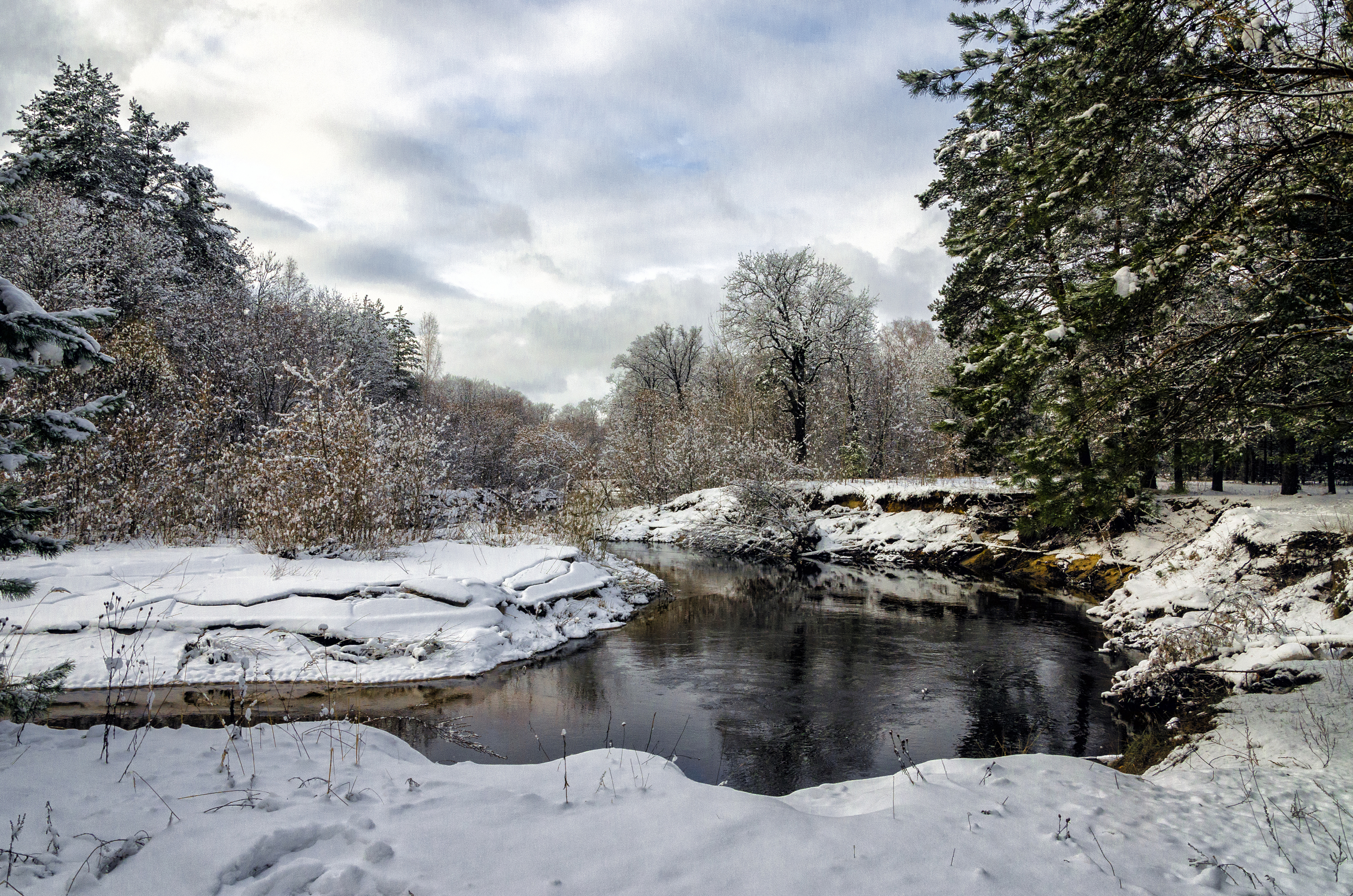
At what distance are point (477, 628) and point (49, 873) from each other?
280 inches

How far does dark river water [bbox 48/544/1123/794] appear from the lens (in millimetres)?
6395

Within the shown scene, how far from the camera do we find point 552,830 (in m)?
3.44

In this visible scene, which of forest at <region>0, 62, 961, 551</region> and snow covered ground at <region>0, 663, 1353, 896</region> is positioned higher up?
forest at <region>0, 62, 961, 551</region>

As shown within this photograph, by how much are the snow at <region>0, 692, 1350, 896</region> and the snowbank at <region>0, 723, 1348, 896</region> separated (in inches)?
0.5

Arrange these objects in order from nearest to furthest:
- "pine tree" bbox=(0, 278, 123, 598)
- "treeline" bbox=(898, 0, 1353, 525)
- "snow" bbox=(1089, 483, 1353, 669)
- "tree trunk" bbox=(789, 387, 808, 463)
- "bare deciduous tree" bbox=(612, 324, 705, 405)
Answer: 1. "pine tree" bbox=(0, 278, 123, 598)
2. "treeline" bbox=(898, 0, 1353, 525)
3. "snow" bbox=(1089, 483, 1353, 669)
4. "tree trunk" bbox=(789, 387, 808, 463)
5. "bare deciduous tree" bbox=(612, 324, 705, 405)

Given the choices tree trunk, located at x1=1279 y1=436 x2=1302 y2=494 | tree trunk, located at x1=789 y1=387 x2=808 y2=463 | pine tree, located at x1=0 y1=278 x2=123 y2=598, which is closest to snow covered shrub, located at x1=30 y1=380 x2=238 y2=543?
pine tree, located at x1=0 y1=278 x2=123 y2=598

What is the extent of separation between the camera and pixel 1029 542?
18.0m

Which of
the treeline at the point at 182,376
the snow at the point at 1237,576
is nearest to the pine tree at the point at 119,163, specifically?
the treeline at the point at 182,376

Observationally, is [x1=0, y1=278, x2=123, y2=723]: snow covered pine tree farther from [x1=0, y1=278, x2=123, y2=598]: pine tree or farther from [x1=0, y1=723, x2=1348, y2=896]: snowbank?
[x1=0, y1=723, x2=1348, y2=896]: snowbank

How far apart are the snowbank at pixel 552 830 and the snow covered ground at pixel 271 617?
11.6 ft

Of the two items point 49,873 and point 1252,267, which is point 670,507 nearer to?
point 1252,267

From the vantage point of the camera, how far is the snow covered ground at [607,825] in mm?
2926

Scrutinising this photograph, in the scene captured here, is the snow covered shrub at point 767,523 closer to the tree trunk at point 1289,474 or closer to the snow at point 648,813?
the tree trunk at point 1289,474

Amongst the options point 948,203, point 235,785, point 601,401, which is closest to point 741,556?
point 948,203
